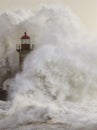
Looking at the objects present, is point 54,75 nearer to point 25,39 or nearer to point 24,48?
point 24,48

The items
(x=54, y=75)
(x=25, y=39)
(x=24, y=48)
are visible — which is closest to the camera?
(x=54, y=75)

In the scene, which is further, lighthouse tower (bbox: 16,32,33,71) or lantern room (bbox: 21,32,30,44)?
lantern room (bbox: 21,32,30,44)

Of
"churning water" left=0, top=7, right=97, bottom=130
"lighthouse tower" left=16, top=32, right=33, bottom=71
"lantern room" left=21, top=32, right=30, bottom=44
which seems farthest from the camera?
"lantern room" left=21, top=32, right=30, bottom=44

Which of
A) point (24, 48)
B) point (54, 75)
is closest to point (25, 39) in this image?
point (24, 48)

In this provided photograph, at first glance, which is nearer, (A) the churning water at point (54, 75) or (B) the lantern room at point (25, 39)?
(A) the churning water at point (54, 75)

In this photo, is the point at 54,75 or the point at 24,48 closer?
the point at 54,75

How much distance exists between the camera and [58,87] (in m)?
18.4

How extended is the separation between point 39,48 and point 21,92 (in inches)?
163

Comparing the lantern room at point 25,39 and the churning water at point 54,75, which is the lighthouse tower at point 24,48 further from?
the churning water at point 54,75

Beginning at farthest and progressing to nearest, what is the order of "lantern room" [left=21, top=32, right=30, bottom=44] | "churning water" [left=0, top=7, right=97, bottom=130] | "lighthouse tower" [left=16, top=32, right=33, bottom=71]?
"lantern room" [left=21, top=32, right=30, bottom=44]
"lighthouse tower" [left=16, top=32, right=33, bottom=71]
"churning water" [left=0, top=7, right=97, bottom=130]

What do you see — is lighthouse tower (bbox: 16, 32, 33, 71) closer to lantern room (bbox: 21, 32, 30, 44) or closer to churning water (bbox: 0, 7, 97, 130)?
lantern room (bbox: 21, 32, 30, 44)

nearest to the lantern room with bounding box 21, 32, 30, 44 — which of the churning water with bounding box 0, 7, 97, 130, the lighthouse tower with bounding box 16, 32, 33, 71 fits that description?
the lighthouse tower with bounding box 16, 32, 33, 71

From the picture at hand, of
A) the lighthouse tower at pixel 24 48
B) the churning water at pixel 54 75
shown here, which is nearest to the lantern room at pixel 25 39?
the lighthouse tower at pixel 24 48

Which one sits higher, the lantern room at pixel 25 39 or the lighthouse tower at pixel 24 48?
the lantern room at pixel 25 39
